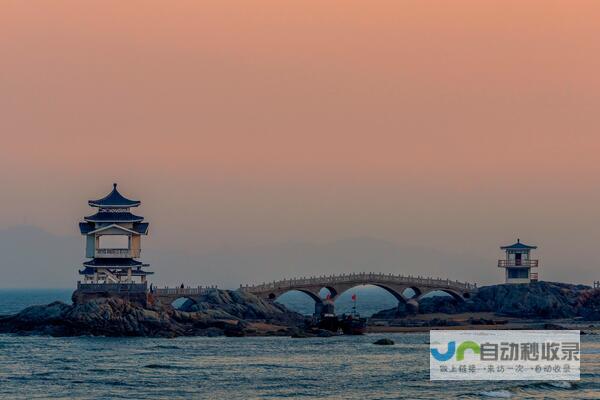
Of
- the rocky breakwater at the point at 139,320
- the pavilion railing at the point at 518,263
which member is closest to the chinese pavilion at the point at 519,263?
the pavilion railing at the point at 518,263

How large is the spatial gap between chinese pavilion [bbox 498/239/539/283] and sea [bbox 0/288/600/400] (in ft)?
119

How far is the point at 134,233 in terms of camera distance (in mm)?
109000

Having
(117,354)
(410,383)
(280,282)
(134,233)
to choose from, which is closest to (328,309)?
(280,282)

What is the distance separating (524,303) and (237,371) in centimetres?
6149

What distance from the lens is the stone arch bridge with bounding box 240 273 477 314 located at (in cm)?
12200

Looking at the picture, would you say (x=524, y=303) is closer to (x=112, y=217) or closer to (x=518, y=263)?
(x=518, y=263)

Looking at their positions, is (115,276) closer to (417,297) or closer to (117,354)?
(117,354)

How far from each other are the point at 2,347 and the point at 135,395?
29.0 metres

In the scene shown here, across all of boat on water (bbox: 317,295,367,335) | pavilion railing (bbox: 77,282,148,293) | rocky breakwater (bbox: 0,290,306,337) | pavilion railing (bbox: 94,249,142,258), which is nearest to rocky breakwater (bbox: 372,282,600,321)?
boat on water (bbox: 317,295,367,335)

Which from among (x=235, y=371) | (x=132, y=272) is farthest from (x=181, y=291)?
(x=235, y=371)

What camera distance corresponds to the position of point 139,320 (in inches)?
3991

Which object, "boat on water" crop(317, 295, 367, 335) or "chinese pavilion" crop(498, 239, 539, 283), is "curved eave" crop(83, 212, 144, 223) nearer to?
"boat on water" crop(317, 295, 367, 335)

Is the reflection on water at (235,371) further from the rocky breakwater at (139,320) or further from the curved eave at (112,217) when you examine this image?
the curved eave at (112,217)

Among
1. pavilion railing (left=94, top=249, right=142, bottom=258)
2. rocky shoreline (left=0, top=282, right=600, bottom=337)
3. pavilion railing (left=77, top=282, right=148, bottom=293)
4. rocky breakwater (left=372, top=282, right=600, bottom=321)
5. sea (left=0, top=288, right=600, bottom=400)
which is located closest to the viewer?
sea (left=0, top=288, right=600, bottom=400)
